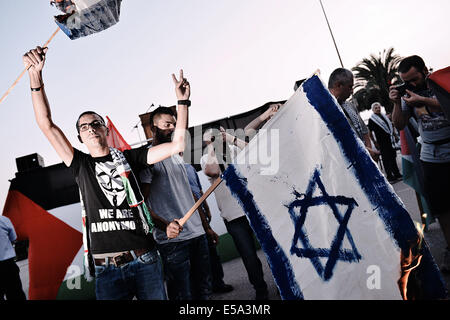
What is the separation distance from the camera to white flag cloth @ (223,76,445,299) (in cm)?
168

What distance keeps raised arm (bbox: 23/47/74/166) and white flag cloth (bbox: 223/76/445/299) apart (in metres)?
1.06

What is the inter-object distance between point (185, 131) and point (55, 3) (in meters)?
1.55

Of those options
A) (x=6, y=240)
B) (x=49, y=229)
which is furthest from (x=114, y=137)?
(x=6, y=240)

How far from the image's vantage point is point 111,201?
1877mm

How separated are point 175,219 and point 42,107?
1.13 m

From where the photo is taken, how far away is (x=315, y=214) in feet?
5.83

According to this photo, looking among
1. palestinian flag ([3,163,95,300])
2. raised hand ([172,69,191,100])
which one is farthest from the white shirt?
raised hand ([172,69,191,100])

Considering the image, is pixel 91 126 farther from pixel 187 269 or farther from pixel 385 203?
pixel 385 203

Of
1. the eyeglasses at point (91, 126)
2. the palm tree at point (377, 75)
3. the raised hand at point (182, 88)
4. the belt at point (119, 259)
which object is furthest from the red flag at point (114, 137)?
the palm tree at point (377, 75)

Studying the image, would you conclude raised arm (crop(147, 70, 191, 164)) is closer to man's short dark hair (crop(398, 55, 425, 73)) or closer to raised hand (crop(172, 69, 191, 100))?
raised hand (crop(172, 69, 191, 100))

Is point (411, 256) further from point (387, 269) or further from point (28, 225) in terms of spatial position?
point (28, 225)

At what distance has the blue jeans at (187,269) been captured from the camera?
7.30 ft

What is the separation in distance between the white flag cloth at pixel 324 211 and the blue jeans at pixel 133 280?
0.66 m

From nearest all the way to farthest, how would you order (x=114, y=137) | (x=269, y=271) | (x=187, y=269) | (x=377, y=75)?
(x=187, y=269) → (x=269, y=271) → (x=114, y=137) → (x=377, y=75)
